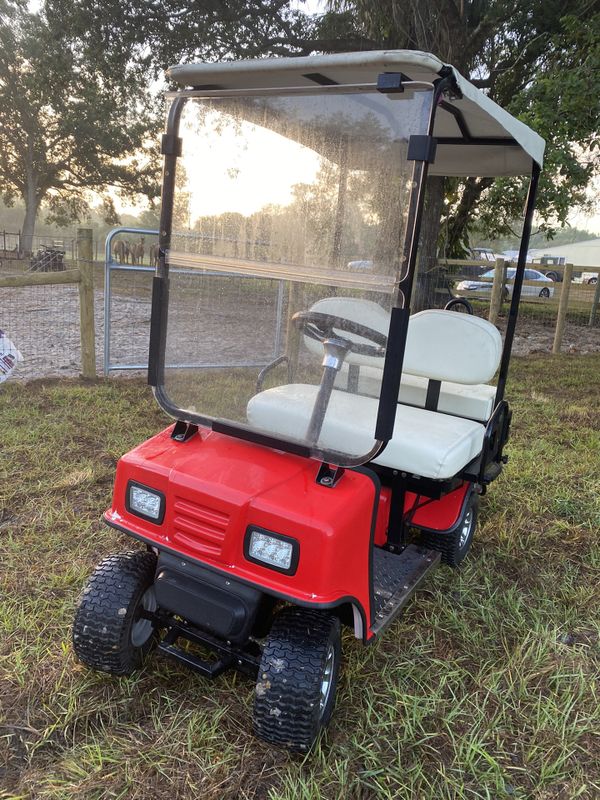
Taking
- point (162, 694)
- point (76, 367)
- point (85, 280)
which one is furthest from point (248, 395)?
point (76, 367)

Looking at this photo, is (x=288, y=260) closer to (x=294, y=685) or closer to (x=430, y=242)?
(x=294, y=685)

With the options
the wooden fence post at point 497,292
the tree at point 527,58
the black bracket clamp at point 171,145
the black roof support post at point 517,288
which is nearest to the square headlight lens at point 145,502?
the black bracket clamp at point 171,145

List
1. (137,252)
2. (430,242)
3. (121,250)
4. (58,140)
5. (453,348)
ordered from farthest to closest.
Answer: (58,140), (430,242), (137,252), (121,250), (453,348)

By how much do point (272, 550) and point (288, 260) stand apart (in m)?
0.88

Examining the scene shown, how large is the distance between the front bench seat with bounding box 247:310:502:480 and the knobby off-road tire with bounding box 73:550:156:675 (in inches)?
25.0

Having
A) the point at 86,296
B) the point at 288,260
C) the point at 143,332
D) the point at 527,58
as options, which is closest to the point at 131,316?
the point at 143,332

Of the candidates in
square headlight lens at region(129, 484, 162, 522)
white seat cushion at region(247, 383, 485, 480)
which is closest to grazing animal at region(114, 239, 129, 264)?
white seat cushion at region(247, 383, 485, 480)

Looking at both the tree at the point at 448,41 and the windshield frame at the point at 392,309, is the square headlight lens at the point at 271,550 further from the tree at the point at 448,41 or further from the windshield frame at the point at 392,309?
the tree at the point at 448,41

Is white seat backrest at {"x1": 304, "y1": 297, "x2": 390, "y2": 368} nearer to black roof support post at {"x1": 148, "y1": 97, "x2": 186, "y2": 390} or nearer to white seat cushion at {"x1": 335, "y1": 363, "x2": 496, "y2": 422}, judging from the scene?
black roof support post at {"x1": 148, "y1": 97, "x2": 186, "y2": 390}

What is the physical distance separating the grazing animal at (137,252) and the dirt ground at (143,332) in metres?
0.48

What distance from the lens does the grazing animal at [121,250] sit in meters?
5.83

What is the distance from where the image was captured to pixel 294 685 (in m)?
1.61

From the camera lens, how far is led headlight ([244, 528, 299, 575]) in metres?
1.62

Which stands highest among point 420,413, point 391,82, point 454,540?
point 391,82
